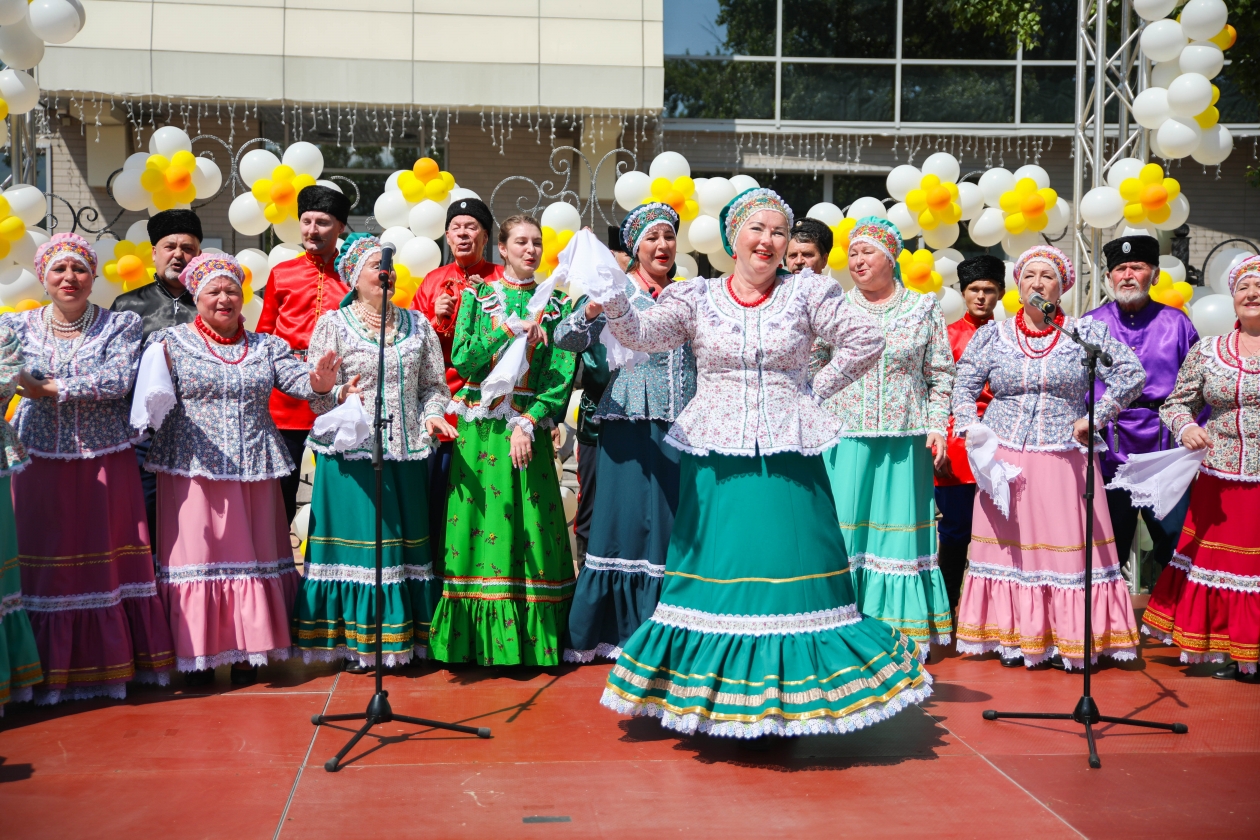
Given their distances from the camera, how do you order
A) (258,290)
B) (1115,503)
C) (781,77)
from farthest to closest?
(781,77)
(258,290)
(1115,503)

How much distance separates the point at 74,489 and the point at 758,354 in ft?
10.1

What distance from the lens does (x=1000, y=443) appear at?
229 inches

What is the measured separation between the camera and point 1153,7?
8062 millimetres

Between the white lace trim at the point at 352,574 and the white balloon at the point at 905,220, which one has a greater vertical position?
the white balloon at the point at 905,220

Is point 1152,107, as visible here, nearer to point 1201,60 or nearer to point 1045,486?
point 1201,60

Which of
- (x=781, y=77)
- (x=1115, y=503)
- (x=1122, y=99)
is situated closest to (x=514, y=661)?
(x=1115, y=503)

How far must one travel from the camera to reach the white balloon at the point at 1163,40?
26.6ft

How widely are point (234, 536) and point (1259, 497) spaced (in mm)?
4898

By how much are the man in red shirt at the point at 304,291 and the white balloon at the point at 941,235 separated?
5316 mm

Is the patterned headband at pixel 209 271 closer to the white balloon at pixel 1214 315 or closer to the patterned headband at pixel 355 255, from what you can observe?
the patterned headband at pixel 355 255

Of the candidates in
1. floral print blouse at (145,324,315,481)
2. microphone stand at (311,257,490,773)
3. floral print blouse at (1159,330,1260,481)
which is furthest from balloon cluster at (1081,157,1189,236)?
floral print blouse at (145,324,315,481)

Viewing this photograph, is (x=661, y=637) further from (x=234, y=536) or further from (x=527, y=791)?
(x=234, y=536)

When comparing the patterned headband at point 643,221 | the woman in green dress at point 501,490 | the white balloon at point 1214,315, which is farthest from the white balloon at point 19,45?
the white balloon at point 1214,315

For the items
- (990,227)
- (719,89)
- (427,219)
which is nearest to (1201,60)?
(990,227)
